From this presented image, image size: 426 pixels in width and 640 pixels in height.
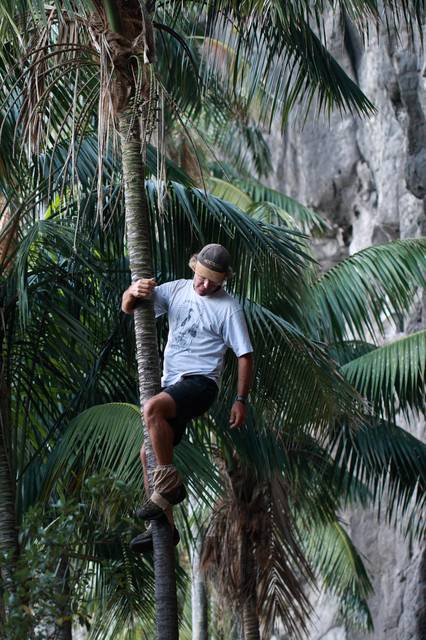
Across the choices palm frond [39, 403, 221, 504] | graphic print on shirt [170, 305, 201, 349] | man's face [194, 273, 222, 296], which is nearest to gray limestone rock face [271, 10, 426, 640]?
palm frond [39, 403, 221, 504]

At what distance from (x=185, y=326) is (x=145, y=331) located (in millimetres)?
284

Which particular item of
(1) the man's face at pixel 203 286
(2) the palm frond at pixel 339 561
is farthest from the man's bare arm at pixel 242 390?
(2) the palm frond at pixel 339 561

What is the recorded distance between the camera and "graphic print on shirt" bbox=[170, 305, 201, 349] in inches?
256

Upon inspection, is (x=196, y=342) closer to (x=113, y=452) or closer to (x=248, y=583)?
(x=113, y=452)

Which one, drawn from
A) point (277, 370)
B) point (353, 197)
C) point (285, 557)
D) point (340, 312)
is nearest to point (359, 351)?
point (340, 312)

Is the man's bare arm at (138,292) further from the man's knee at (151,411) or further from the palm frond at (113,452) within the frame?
the palm frond at (113,452)

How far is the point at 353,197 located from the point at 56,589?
52.1 feet

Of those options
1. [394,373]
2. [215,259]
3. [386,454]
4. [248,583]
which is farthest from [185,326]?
[248,583]

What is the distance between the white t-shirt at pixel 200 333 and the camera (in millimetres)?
6480

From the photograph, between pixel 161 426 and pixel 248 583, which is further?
pixel 248 583

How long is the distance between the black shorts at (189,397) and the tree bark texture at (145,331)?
135mm

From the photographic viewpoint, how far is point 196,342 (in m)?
6.52

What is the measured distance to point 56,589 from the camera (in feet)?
18.6

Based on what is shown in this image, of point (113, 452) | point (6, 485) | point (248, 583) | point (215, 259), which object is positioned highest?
point (215, 259)
